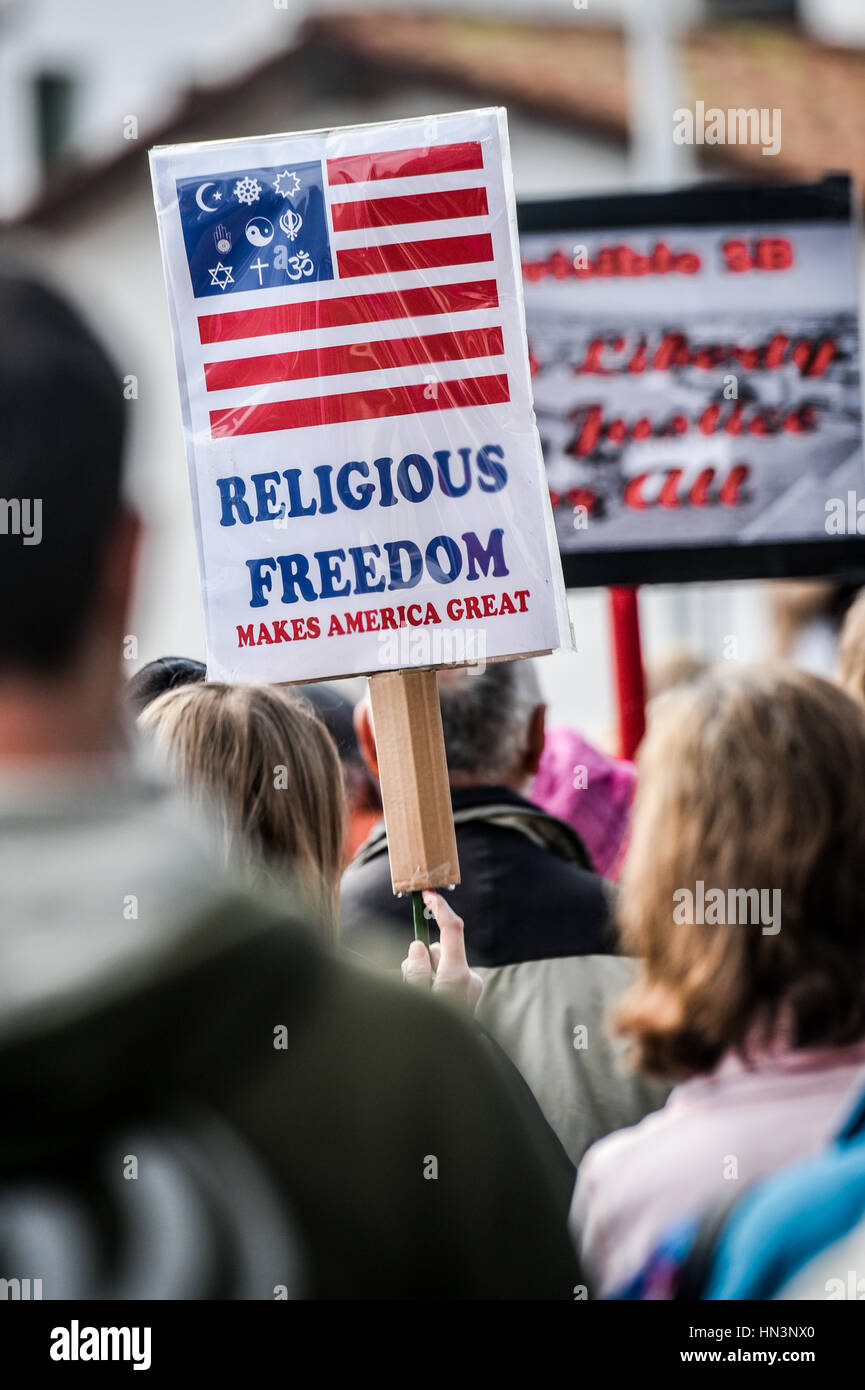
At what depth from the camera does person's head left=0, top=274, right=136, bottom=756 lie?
1110 mm

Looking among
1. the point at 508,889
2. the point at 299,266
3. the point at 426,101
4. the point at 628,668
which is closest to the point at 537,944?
the point at 508,889

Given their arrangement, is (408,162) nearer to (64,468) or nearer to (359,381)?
(359,381)

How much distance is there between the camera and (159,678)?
262 cm

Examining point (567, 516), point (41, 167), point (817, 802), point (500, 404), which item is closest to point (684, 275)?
point (567, 516)

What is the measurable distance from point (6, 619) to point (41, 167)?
15791 millimetres

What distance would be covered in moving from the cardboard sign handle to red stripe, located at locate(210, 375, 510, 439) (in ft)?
1.12

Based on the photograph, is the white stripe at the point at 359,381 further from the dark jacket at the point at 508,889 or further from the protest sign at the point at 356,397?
the dark jacket at the point at 508,889

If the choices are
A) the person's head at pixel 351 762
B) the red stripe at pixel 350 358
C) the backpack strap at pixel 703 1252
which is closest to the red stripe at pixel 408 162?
the red stripe at pixel 350 358

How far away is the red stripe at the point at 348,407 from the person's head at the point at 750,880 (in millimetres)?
582

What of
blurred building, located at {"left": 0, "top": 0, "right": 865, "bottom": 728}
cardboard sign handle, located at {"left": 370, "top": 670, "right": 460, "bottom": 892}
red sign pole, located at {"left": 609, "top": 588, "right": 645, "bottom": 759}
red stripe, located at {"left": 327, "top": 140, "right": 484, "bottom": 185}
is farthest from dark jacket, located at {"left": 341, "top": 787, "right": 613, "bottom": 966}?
blurred building, located at {"left": 0, "top": 0, "right": 865, "bottom": 728}

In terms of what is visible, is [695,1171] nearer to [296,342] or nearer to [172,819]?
[172,819]

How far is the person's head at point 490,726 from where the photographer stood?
2635 millimetres

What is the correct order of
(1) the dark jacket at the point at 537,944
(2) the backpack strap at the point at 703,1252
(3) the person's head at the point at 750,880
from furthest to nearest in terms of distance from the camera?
(1) the dark jacket at the point at 537,944, (3) the person's head at the point at 750,880, (2) the backpack strap at the point at 703,1252

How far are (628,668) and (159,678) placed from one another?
128cm
